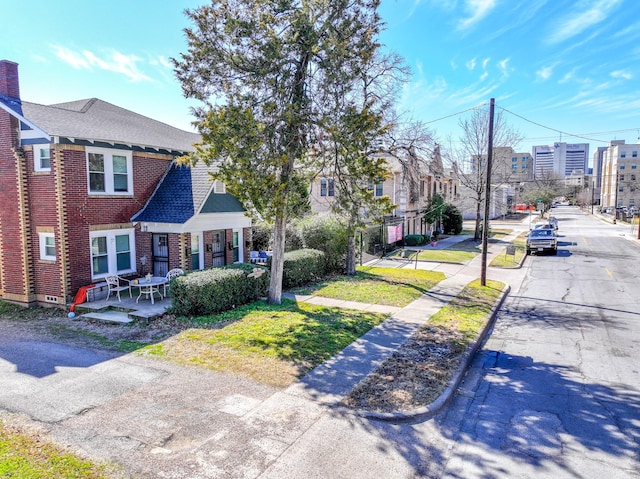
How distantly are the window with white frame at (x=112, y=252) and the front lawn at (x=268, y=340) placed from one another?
16.3ft

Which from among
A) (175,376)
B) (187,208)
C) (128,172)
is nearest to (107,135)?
(128,172)

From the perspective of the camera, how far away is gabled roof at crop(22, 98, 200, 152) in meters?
13.2

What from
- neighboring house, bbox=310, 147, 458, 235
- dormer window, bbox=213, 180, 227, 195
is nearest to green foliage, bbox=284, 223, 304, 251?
dormer window, bbox=213, 180, 227, 195

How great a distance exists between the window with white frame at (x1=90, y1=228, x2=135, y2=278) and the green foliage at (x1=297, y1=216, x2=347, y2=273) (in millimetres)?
7568

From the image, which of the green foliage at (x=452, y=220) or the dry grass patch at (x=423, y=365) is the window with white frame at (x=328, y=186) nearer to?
the dry grass patch at (x=423, y=365)

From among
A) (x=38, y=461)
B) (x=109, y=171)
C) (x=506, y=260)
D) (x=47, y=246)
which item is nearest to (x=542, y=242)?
(x=506, y=260)

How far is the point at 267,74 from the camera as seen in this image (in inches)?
447

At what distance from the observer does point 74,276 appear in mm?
13352

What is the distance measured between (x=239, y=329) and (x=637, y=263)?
23.3 metres

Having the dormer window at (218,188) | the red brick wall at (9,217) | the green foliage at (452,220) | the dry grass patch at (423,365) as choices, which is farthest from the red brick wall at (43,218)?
the green foliage at (452,220)

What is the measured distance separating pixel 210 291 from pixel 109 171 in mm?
6213

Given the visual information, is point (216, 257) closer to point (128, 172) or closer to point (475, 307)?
point (128, 172)

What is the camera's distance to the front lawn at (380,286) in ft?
48.1

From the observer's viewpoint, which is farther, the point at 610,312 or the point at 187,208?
the point at 187,208
